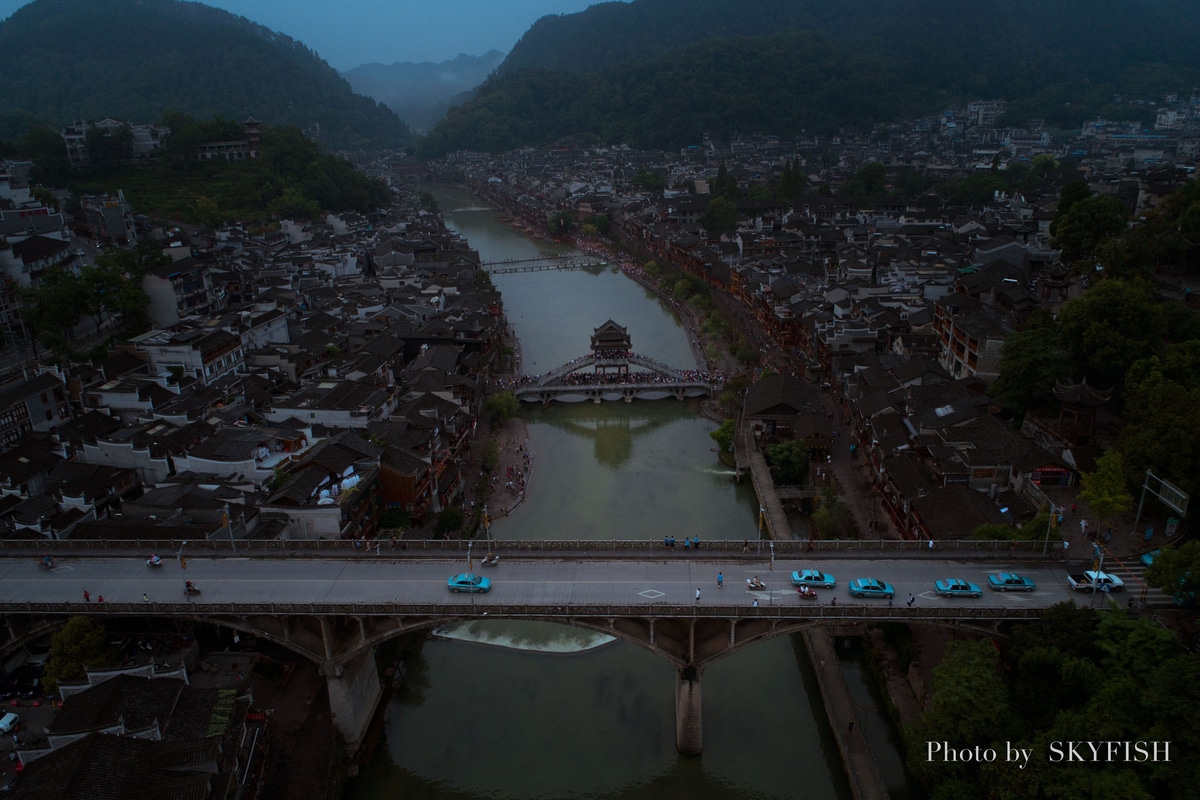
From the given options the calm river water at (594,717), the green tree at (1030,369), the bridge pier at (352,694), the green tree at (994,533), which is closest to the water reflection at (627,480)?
the calm river water at (594,717)

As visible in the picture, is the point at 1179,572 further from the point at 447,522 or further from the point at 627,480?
the point at 447,522

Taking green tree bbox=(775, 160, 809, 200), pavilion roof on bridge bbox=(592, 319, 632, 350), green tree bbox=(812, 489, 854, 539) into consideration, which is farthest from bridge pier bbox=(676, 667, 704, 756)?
green tree bbox=(775, 160, 809, 200)

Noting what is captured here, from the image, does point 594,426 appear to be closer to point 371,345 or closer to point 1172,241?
point 371,345

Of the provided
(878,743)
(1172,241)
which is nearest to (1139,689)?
(878,743)

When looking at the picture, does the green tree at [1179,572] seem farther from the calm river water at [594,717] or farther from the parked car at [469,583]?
the parked car at [469,583]

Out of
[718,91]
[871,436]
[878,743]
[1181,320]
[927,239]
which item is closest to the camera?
[878,743]
